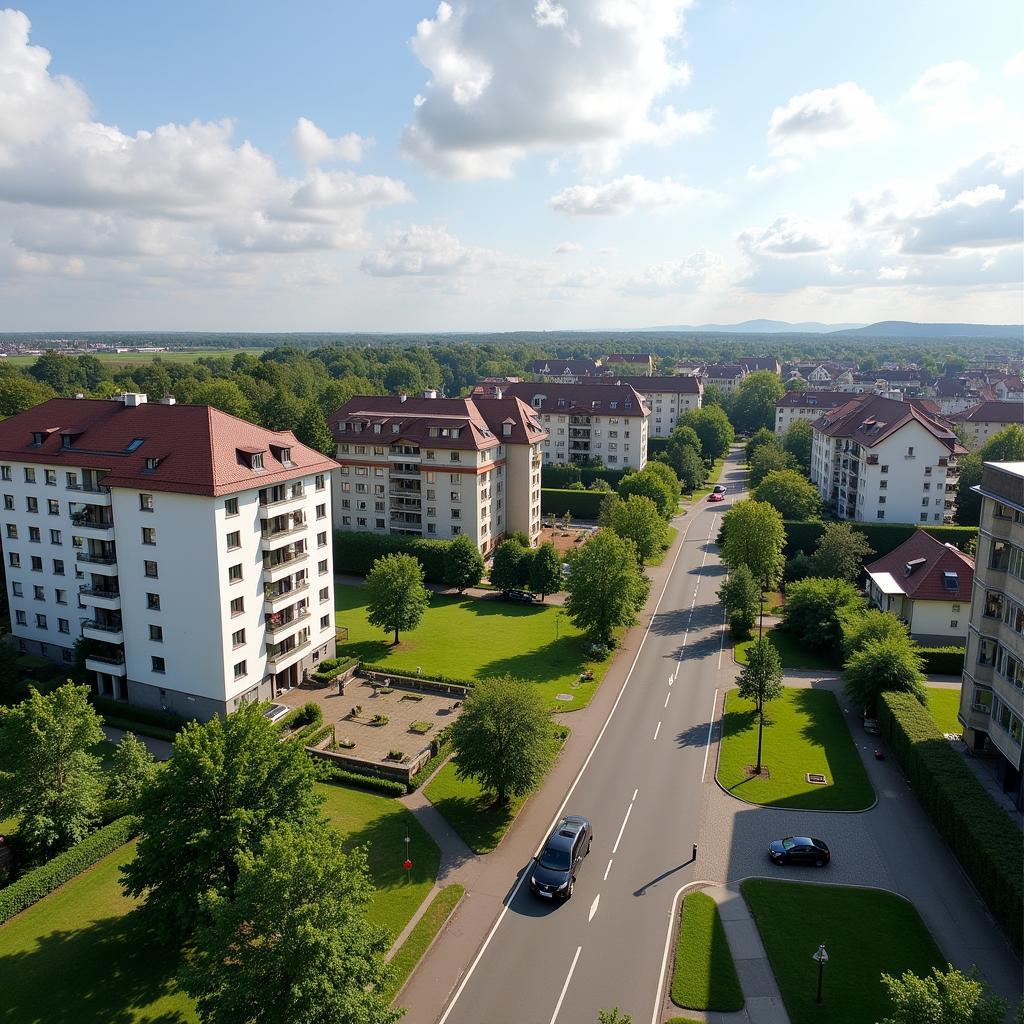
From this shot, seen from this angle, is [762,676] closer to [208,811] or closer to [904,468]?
[208,811]

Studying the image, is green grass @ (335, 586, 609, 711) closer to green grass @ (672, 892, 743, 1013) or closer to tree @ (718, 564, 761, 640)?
tree @ (718, 564, 761, 640)

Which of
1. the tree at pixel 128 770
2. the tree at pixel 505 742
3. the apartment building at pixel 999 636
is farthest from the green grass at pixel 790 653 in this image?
the tree at pixel 128 770

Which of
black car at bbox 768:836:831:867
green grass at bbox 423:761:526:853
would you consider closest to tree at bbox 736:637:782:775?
black car at bbox 768:836:831:867

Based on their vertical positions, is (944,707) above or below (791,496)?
below

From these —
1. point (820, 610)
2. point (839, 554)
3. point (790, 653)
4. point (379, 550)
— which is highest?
point (839, 554)

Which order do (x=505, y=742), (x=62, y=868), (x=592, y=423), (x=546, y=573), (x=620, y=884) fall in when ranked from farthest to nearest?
(x=592, y=423)
(x=546, y=573)
(x=505, y=742)
(x=62, y=868)
(x=620, y=884)

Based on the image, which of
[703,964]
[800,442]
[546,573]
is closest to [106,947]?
[703,964]

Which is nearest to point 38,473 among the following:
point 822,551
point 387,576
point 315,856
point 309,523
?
point 309,523
